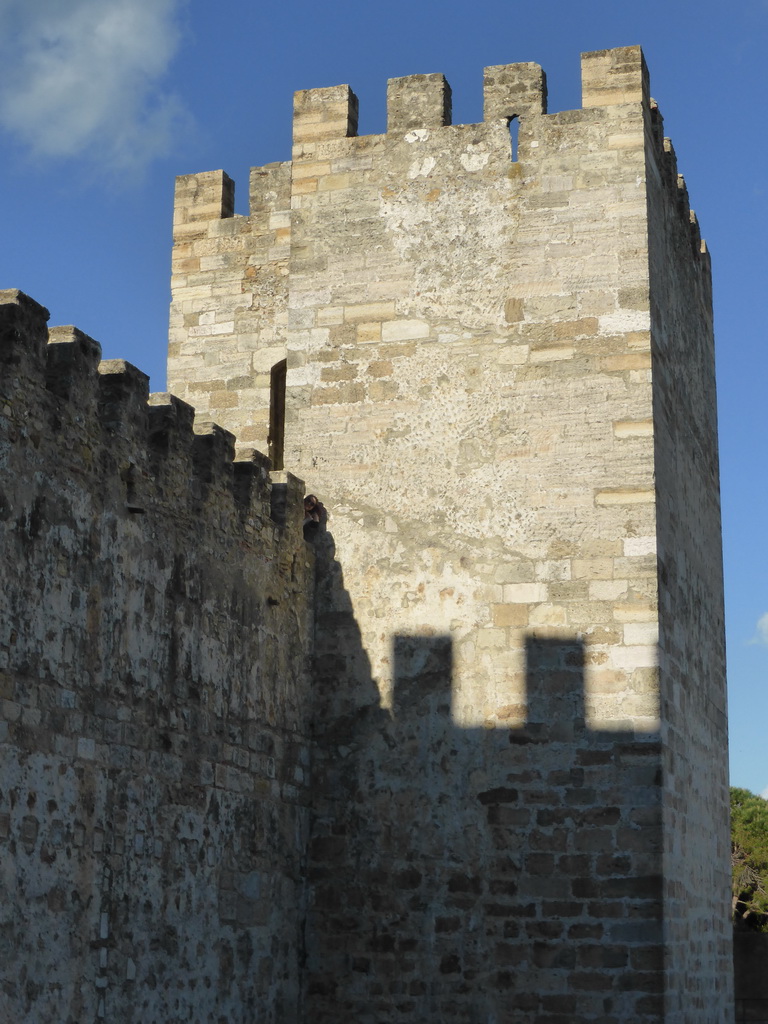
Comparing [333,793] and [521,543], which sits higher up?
[521,543]

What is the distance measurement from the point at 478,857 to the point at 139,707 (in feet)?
7.57

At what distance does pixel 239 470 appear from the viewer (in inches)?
313

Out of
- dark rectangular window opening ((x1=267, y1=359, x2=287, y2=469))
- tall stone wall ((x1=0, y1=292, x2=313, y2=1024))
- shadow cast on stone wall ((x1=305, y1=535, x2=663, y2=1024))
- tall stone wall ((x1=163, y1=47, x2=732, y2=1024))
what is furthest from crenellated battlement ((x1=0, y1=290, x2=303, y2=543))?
dark rectangular window opening ((x1=267, y1=359, x2=287, y2=469))

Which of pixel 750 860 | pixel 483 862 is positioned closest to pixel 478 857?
pixel 483 862

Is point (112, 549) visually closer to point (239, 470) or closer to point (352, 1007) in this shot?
point (239, 470)

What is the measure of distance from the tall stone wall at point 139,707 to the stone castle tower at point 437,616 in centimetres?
3

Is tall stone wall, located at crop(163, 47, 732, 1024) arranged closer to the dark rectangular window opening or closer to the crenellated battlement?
the dark rectangular window opening

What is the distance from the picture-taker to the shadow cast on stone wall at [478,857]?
303 inches

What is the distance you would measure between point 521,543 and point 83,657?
9.73ft

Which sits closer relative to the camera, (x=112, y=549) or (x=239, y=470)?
(x=112, y=549)

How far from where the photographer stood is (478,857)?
798cm

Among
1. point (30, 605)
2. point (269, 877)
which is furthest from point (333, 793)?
point (30, 605)

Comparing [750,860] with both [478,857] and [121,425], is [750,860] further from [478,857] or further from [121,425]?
[121,425]

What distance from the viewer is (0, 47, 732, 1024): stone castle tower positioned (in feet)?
22.9
